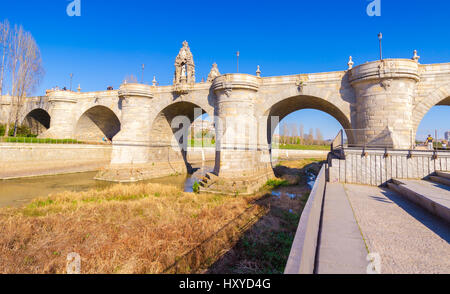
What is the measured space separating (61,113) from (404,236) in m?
30.4

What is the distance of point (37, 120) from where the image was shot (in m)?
32.0

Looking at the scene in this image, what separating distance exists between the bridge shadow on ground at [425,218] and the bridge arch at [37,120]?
124 feet

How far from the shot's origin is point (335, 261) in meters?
2.31

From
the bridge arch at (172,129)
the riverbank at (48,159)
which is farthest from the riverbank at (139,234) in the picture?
the riverbank at (48,159)

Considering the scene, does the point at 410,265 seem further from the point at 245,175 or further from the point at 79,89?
the point at 79,89

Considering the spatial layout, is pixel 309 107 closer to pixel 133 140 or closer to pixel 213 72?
pixel 133 140

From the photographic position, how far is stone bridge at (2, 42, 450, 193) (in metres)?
11.3

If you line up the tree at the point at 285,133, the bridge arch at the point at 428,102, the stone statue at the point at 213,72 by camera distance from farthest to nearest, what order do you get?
the tree at the point at 285,133 → the stone statue at the point at 213,72 → the bridge arch at the point at 428,102

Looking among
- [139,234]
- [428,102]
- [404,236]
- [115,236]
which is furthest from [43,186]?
[428,102]

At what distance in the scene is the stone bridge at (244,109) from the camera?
1133 centimetres

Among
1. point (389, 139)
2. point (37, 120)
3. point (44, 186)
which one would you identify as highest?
point (37, 120)

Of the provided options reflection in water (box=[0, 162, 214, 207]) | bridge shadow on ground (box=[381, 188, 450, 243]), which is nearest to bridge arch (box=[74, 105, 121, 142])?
reflection in water (box=[0, 162, 214, 207])

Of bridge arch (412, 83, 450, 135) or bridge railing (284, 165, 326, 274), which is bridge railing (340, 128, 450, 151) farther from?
bridge railing (284, 165, 326, 274)

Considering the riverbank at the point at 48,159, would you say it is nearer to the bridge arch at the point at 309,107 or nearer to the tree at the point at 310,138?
the bridge arch at the point at 309,107
